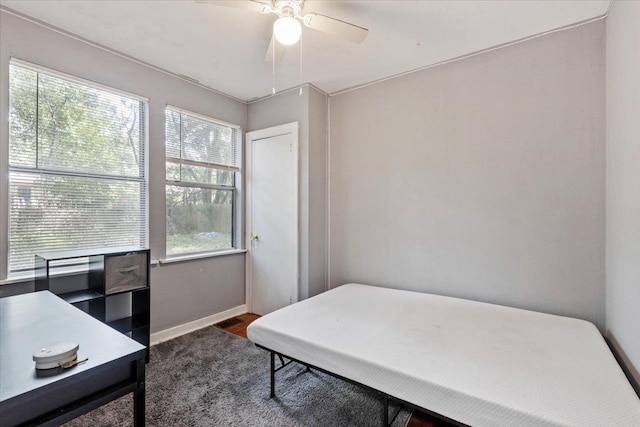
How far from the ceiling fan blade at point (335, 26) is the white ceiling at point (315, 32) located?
0.25 meters

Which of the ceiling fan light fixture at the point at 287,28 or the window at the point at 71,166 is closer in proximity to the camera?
the ceiling fan light fixture at the point at 287,28

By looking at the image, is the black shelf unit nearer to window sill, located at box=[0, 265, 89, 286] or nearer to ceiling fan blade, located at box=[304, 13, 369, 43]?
window sill, located at box=[0, 265, 89, 286]

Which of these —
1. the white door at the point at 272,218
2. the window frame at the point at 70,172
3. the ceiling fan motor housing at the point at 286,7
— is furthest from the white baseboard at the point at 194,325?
the ceiling fan motor housing at the point at 286,7

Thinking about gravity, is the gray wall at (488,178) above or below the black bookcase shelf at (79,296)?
above

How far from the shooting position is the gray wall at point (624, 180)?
1.46 m

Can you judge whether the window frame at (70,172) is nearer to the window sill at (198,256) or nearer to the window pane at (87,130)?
the window pane at (87,130)

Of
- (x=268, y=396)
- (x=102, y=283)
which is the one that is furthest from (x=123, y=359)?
(x=102, y=283)

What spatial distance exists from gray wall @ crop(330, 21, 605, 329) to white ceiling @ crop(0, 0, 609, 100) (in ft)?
0.75

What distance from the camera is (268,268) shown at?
349 cm

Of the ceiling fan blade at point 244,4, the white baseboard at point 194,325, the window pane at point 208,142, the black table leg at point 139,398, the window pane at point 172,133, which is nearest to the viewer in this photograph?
the black table leg at point 139,398

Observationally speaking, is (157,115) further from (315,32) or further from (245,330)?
(245,330)

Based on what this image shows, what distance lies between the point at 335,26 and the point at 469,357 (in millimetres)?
2047

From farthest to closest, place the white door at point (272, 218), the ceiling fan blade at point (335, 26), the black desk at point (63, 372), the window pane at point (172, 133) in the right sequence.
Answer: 1. the white door at point (272, 218)
2. the window pane at point (172, 133)
3. the ceiling fan blade at point (335, 26)
4. the black desk at point (63, 372)

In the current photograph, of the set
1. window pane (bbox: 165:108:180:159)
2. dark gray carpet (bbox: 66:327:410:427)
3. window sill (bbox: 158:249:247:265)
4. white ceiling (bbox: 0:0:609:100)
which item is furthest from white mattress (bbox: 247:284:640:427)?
white ceiling (bbox: 0:0:609:100)
